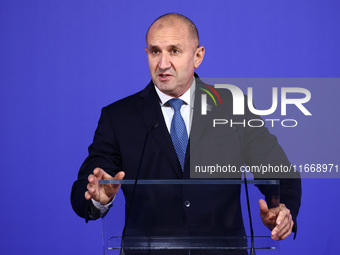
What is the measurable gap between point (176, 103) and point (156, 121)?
10 centimetres

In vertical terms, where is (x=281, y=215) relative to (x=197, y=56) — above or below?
below

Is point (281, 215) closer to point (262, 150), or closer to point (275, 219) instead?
point (275, 219)

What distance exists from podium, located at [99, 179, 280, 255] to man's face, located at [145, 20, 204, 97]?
0.68 meters

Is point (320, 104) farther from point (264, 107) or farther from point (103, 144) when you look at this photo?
point (103, 144)

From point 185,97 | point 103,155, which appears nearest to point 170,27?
point 185,97

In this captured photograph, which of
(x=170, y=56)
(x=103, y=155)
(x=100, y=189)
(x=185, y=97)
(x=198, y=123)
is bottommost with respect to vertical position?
(x=100, y=189)

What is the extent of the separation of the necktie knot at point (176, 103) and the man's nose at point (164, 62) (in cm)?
13

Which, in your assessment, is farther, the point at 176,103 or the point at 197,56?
the point at 197,56

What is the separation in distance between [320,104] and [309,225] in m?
0.66

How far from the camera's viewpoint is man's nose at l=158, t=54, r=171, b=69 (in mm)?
1827

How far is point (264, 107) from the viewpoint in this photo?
262 cm

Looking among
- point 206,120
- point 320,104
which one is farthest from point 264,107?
point 206,120

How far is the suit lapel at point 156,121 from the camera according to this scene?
1798 mm

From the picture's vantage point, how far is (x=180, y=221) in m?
1.26
